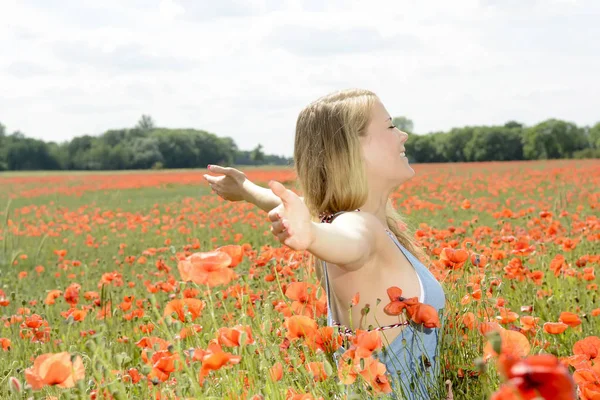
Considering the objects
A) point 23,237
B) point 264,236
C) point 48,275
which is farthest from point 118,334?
point 23,237

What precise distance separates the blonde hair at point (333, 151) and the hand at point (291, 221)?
2.72 ft

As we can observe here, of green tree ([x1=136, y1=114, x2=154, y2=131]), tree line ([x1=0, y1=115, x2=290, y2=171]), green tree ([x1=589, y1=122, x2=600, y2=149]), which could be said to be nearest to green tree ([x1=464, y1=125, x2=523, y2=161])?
green tree ([x1=589, y1=122, x2=600, y2=149])

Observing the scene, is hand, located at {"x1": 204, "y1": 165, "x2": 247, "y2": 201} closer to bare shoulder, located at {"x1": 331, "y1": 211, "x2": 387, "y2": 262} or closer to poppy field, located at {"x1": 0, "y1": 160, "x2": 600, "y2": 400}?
poppy field, located at {"x1": 0, "y1": 160, "x2": 600, "y2": 400}

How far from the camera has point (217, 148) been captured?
87.0 meters

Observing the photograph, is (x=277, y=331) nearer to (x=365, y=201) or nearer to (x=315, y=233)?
(x=365, y=201)

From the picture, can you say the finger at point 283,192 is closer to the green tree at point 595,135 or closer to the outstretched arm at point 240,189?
the outstretched arm at point 240,189

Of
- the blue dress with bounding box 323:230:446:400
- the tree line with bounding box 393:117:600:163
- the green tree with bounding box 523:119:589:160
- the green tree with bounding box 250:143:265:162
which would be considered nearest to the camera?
the blue dress with bounding box 323:230:446:400

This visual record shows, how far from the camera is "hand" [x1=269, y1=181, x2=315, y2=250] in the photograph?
4.89 feet

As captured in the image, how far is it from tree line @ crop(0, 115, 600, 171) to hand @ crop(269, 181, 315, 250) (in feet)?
237

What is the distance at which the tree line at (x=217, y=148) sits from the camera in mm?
74000

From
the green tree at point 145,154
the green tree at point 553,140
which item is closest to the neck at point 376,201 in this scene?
the green tree at point 553,140

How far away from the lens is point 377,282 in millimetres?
2205

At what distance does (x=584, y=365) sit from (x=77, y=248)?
7637 mm

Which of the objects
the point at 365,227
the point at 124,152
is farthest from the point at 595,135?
the point at 365,227
